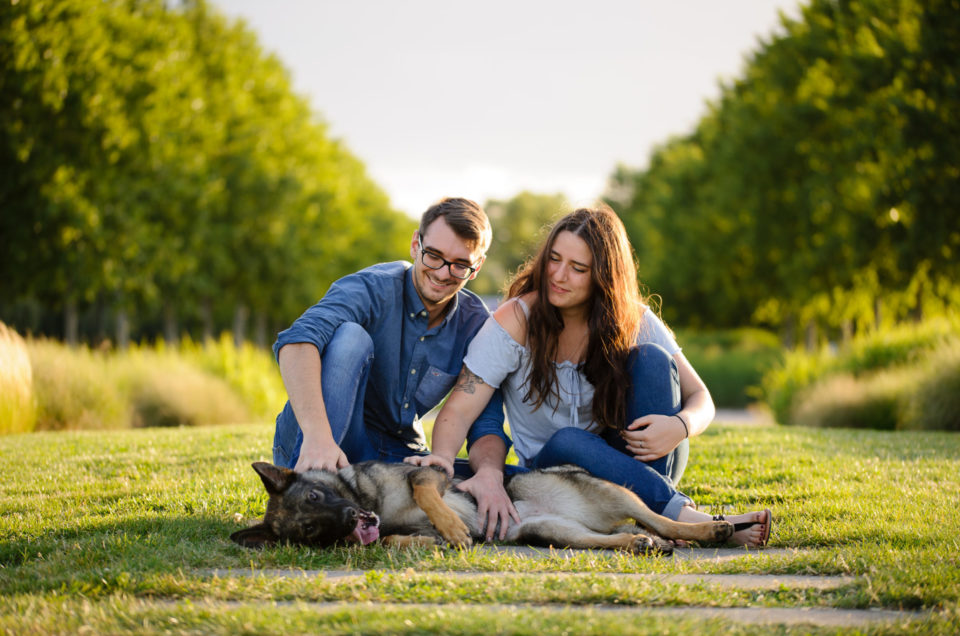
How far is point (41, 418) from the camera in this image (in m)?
10.2

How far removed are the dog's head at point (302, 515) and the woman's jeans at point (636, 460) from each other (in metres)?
1.27

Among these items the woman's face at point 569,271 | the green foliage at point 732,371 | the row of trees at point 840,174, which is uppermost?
the row of trees at point 840,174

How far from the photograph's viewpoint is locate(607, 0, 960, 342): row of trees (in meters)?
18.0

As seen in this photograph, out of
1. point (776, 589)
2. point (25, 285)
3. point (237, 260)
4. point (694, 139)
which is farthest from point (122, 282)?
point (694, 139)

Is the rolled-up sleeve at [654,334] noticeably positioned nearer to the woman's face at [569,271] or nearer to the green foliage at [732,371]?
the woman's face at [569,271]

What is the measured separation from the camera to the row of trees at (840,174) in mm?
18031

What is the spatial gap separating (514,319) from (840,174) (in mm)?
19509

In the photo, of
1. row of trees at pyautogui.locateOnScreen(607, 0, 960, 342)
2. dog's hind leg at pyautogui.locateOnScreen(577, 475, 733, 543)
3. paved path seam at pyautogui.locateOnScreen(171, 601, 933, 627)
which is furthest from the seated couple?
row of trees at pyautogui.locateOnScreen(607, 0, 960, 342)

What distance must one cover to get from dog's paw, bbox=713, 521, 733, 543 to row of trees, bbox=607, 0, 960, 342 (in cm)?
1687

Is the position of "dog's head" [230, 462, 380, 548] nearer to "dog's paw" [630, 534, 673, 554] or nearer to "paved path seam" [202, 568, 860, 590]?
"paved path seam" [202, 568, 860, 590]

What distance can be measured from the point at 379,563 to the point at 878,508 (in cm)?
309

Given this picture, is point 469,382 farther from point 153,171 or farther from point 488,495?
point 153,171

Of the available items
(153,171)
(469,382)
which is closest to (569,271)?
(469,382)

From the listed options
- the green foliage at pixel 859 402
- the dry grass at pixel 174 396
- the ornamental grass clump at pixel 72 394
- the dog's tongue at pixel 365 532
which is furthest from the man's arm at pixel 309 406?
the green foliage at pixel 859 402
